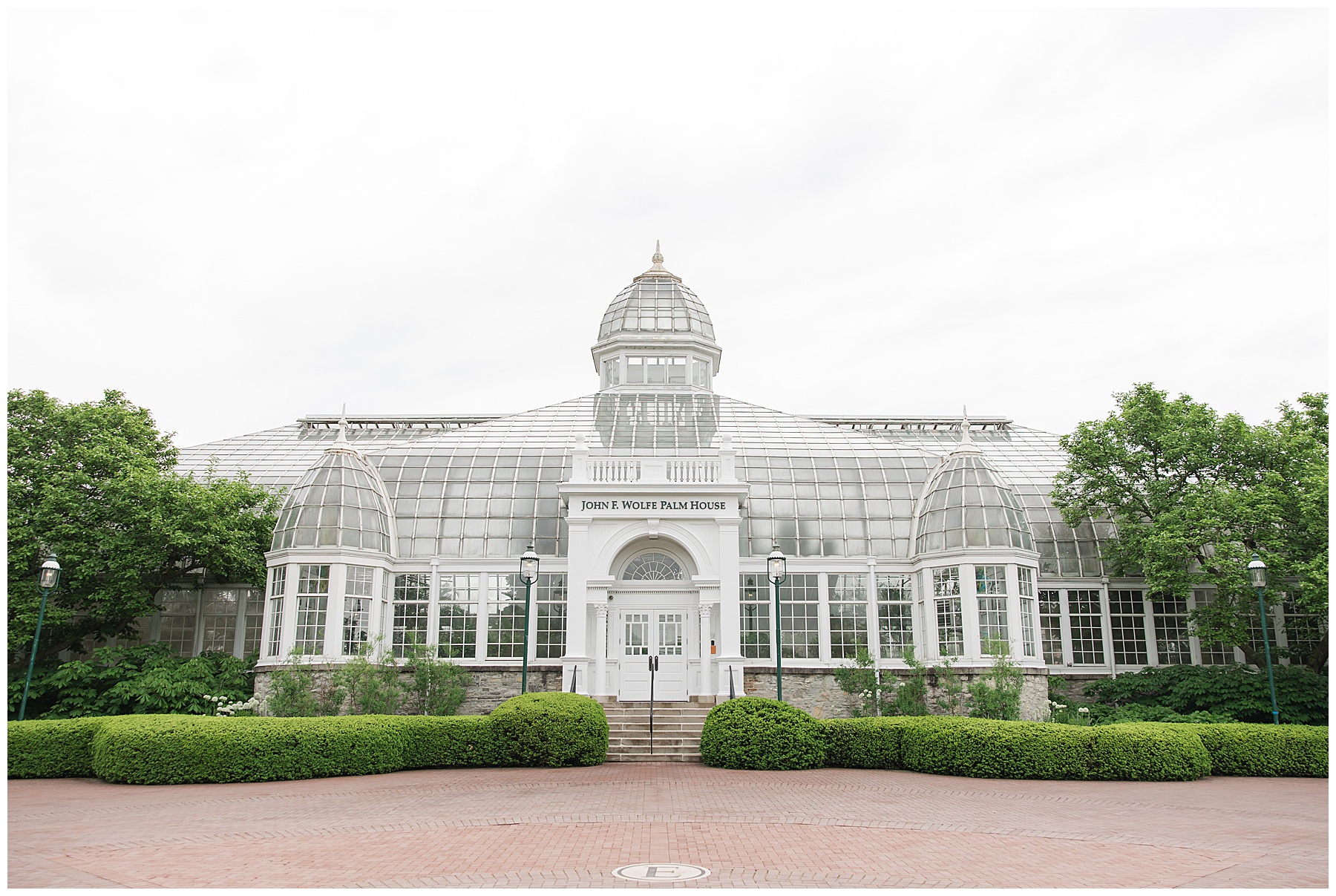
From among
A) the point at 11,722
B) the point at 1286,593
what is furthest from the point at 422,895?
the point at 1286,593

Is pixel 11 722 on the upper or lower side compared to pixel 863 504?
lower

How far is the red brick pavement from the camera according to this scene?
847 centimetres

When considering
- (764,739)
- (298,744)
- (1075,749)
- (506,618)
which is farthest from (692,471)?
(298,744)

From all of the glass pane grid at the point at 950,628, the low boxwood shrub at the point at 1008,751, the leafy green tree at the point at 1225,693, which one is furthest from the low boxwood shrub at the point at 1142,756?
the leafy green tree at the point at 1225,693

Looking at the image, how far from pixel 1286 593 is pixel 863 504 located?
428 inches

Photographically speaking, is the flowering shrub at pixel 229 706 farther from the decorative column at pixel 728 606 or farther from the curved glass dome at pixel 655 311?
the curved glass dome at pixel 655 311

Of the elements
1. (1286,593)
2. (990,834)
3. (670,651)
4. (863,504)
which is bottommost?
(990,834)

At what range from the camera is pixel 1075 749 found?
54.0 feet

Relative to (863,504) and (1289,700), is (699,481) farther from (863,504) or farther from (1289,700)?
(1289,700)

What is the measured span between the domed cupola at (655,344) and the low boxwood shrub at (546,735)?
15.3 metres

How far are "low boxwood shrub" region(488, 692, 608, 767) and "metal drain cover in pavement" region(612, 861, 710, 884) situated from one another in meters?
9.61

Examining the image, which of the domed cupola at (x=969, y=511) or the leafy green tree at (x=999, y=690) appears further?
the domed cupola at (x=969, y=511)

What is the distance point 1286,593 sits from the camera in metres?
23.8

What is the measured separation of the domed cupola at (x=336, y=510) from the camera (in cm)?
2331
